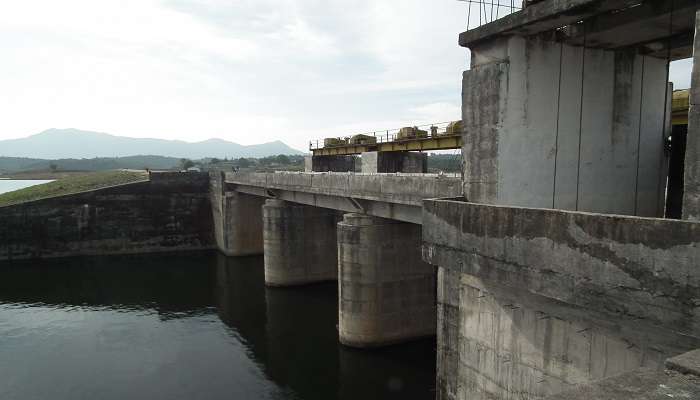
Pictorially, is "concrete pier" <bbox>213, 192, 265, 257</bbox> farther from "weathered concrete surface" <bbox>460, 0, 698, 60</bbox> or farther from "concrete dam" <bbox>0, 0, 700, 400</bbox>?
"weathered concrete surface" <bbox>460, 0, 698, 60</bbox>

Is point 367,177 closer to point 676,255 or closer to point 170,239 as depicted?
point 676,255

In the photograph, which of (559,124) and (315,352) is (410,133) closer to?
(315,352)

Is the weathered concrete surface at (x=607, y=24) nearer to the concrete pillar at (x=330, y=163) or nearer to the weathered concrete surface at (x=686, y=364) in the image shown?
the weathered concrete surface at (x=686, y=364)

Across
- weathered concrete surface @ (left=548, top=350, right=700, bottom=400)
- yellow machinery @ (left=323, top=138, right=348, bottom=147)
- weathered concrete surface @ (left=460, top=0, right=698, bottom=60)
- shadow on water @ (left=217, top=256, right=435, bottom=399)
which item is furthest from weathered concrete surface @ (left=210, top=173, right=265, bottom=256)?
weathered concrete surface @ (left=548, top=350, right=700, bottom=400)

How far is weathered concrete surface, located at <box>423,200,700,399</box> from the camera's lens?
7.91m

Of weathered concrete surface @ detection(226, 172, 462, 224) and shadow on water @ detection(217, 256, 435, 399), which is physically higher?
weathered concrete surface @ detection(226, 172, 462, 224)

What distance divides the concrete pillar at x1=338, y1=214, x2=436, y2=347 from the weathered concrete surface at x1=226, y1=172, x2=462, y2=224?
1293 millimetres

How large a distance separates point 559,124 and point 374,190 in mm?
8928

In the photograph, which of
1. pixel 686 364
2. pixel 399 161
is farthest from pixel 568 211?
pixel 399 161

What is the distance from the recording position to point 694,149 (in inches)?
324

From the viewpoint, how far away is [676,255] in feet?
25.1

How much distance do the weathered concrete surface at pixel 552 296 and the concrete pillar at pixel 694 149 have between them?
861mm

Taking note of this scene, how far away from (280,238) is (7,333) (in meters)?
17.2

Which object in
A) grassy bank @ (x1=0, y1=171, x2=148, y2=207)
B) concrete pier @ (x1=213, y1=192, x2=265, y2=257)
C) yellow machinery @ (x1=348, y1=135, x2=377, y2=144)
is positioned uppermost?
yellow machinery @ (x1=348, y1=135, x2=377, y2=144)
